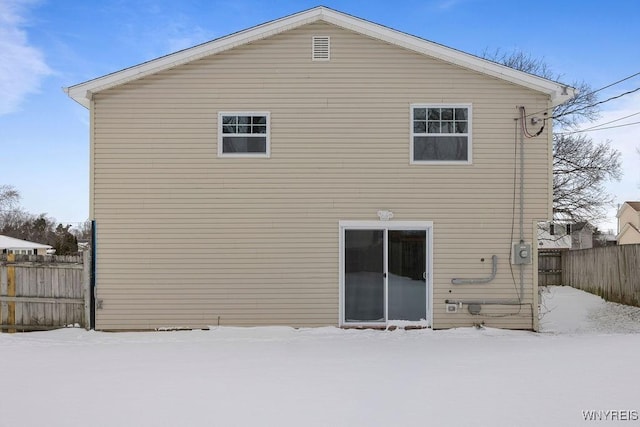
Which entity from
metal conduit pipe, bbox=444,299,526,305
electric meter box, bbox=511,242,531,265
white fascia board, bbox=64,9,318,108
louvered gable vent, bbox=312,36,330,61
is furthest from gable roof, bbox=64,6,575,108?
metal conduit pipe, bbox=444,299,526,305

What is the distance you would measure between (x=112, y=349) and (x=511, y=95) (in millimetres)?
8838

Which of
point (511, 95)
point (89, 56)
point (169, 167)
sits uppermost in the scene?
point (89, 56)

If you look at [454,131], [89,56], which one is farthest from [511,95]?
[89,56]

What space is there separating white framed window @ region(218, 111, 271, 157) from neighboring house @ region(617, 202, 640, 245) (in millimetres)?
37549

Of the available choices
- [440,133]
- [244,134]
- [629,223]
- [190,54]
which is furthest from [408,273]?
[629,223]

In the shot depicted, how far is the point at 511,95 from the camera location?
10086 millimetres

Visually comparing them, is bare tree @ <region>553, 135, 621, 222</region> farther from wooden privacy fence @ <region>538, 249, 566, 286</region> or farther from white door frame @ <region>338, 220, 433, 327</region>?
white door frame @ <region>338, 220, 433, 327</region>

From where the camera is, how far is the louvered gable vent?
10086 mm

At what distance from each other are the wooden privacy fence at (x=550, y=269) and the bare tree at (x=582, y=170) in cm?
261

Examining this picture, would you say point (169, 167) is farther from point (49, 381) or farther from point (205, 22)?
point (205, 22)

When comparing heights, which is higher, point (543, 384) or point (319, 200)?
point (319, 200)

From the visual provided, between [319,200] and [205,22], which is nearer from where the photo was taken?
[319,200]

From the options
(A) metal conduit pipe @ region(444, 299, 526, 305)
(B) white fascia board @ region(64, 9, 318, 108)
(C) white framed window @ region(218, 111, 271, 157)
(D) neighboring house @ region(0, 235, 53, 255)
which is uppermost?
(B) white fascia board @ region(64, 9, 318, 108)

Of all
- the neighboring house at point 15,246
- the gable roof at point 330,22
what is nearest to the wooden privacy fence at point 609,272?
the gable roof at point 330,22
